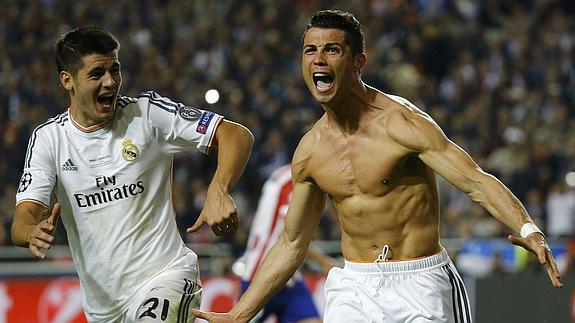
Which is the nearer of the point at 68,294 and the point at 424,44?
the point at 68,294

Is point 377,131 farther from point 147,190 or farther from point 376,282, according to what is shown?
point 147,190

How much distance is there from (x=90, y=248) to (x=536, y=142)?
11731mm

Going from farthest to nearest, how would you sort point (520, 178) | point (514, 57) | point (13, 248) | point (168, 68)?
point (514, 57) → point (168, 68) → point (520, 178) → point (13, 248)

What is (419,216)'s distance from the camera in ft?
19.2

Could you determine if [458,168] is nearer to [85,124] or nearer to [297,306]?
[85,124]

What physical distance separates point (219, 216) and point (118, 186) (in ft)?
2.72

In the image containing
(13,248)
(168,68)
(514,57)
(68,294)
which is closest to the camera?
(68,294)

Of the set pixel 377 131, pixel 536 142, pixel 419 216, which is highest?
pixel 377 131

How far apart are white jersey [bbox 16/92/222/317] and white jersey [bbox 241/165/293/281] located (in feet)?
9.22

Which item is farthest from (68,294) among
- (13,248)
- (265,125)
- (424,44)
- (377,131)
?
(424,44)

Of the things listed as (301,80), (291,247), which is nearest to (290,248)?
(291,247)

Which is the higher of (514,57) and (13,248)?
(514,57)

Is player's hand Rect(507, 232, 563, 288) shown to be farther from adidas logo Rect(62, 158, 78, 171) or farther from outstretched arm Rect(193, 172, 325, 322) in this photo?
adidas logo Rect(62, 158, 78, 171)

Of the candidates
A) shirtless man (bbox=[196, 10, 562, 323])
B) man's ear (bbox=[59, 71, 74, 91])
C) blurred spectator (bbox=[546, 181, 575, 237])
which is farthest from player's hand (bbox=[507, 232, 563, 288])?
blurred spectator (bbox=[546, 181, 575, 237])
